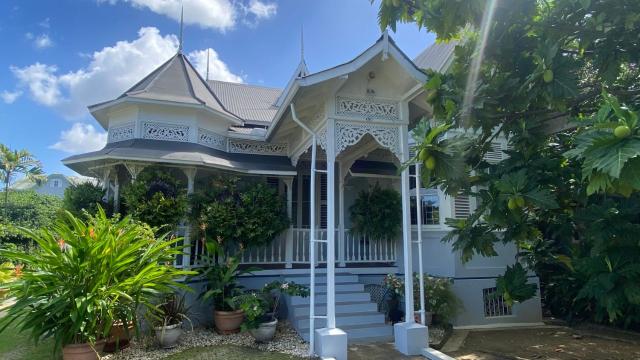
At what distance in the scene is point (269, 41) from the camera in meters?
10.6

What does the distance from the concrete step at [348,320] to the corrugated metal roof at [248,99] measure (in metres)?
5.80

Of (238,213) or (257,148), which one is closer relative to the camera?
(238,213)

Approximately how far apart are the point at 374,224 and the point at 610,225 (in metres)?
5.32

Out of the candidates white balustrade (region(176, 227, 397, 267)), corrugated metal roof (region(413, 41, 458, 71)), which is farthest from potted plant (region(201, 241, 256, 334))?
corrugated metal roof (region(413, 41, 458, 71))

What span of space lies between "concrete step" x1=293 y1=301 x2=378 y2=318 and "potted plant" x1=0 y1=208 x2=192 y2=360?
98.5 inches

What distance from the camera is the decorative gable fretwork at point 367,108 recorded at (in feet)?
19.8

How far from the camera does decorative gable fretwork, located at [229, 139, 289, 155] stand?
9.17 meters

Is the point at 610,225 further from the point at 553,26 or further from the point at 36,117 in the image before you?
the point at 36,117

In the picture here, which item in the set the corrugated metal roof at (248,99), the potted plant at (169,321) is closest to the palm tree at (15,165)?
the corrugated metal roof at (248,99)

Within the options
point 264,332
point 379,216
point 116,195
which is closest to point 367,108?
point 379,216

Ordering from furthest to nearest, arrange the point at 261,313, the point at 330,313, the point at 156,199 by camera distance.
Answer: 1. the point at 156,199
2. the point at 261,313
3. the point at 330,313

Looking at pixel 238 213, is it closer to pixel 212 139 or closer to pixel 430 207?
pixel 212 139

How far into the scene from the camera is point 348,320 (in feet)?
21.4

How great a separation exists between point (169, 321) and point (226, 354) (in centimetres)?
117
